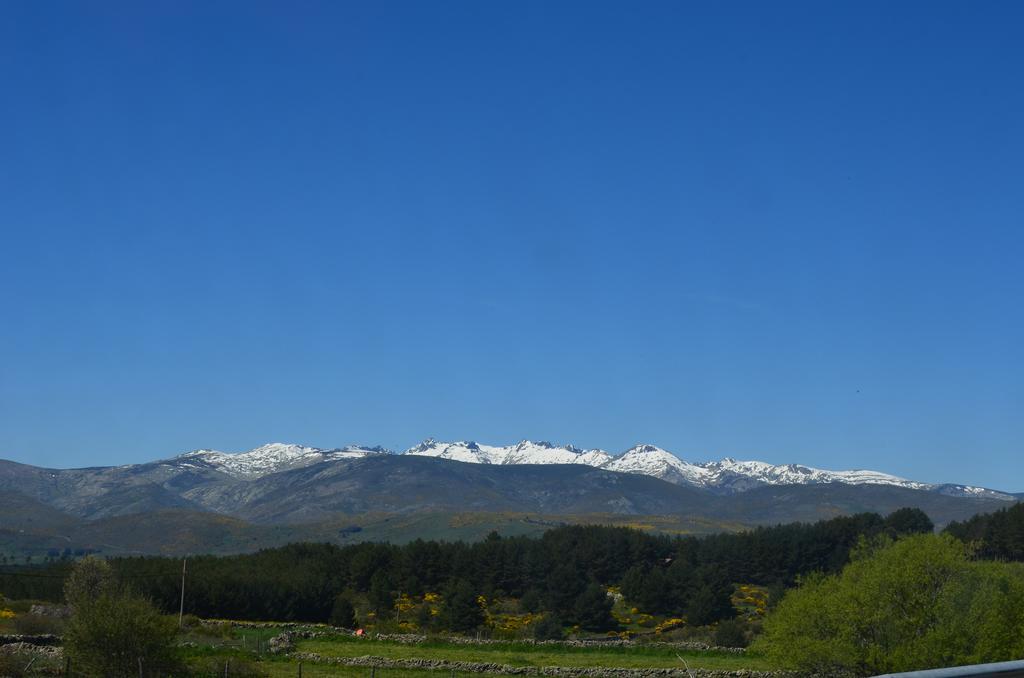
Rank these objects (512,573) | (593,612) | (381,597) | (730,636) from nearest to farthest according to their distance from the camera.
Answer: (730,636) < (593,612) < (381,597) < (512,573)

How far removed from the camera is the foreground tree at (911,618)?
4872cm

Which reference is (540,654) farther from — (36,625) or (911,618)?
(36,625)

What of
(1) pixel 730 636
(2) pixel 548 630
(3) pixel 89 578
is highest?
(3) pixel 89 578

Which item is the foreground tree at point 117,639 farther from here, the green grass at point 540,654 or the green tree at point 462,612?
the green tree at point 462,612

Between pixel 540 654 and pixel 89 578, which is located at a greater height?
pixel 89 578

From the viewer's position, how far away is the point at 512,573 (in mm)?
143125

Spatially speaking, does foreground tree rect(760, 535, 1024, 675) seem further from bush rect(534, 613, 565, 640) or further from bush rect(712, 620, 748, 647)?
bush rect(534, 613, 565, 640)

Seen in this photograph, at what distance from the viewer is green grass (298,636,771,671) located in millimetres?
67250

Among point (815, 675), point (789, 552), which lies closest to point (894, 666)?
point (815, 675)

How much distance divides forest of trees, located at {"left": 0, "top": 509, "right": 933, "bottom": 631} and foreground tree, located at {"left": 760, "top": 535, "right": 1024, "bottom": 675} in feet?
210

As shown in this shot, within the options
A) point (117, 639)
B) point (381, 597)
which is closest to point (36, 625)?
point (117, 639)

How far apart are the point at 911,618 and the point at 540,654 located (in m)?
32.1

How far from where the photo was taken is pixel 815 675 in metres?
50.8

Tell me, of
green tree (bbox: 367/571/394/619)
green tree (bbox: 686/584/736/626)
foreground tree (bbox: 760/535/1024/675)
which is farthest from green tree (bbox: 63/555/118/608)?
green tree (bbox: 686/584/736/626)
